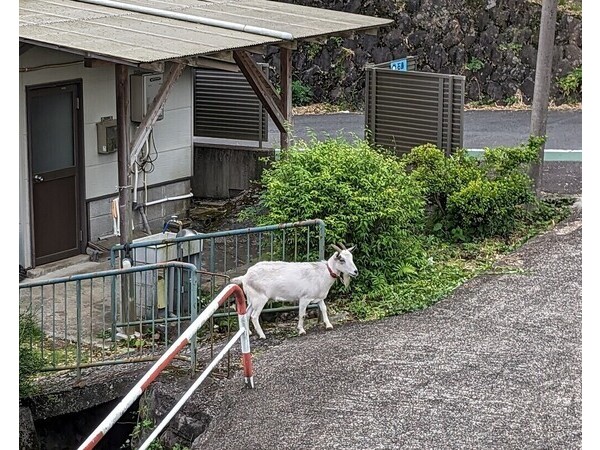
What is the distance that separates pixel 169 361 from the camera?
25.0 ft

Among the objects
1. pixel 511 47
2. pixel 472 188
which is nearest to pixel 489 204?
pixel 472 188

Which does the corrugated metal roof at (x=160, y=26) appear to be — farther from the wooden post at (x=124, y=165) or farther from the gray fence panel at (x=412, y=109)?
the gray fence panel at (x=412, y=109)

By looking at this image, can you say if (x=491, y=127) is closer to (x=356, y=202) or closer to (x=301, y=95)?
(x=301, y=95)

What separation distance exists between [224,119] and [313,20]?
9.94 ft

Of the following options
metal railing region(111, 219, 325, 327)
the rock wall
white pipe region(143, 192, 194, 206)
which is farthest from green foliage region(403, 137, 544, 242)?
the rock wall

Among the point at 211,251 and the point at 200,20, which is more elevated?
the point at 200,20

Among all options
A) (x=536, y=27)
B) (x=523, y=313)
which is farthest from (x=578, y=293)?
(x=536, y=27)

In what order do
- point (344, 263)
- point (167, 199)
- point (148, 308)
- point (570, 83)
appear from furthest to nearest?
point (570, 83)
point (167, 199)
point (148, 308)
point (344, 263)

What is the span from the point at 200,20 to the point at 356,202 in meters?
3.17

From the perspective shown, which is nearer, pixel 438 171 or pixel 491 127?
pixel 438 171

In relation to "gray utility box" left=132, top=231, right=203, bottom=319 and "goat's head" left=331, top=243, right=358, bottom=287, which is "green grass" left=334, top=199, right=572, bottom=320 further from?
"gray utility box" left=132, top=231, right=203, bottom=319

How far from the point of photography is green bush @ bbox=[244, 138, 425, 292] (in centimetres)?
1184

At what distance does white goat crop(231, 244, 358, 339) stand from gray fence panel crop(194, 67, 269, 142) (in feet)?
20.5

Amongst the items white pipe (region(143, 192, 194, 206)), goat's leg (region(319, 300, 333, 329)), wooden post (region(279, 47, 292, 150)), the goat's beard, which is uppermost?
wooden post (region(279, 47, 292, 150))
